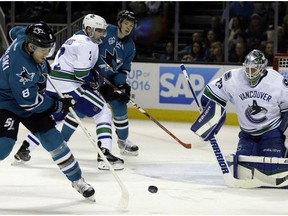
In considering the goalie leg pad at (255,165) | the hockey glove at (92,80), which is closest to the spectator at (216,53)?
the hockey glove at (92,80)

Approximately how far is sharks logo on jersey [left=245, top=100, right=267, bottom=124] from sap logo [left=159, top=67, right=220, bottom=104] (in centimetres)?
355

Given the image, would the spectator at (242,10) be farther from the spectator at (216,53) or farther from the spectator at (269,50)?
the spectator at (269,50)

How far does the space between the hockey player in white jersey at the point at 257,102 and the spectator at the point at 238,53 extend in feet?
12.2

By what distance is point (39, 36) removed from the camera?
434cm

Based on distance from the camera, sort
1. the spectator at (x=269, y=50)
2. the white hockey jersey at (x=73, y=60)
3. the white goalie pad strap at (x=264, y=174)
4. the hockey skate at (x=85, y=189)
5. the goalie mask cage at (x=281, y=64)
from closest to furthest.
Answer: the hockey skate at (x=85, y=189), the white goalie pad strap at (x=264, y=174), the white hockey jersey at (x=73, y=60), the goalie mask cage at (x=281, y=64), the spectator at (x=269, y=50)

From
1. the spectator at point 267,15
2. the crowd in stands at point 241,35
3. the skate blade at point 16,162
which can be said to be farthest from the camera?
the spectator at point 267,15

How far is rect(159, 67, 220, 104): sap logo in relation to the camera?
8828 mm

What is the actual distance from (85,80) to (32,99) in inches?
64.5

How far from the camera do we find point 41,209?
4.41 meters

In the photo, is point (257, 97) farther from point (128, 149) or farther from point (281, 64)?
point (128, 149)

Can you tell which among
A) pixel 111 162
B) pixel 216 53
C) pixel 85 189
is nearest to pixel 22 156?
pixel 111 162

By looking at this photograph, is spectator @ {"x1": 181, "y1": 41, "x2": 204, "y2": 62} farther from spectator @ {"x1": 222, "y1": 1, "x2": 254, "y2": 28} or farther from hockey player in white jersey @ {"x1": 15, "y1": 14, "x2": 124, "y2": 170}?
hockey player in white jersey @ {"x1": 15, "y1": 14, "x2": 124, "y2": 170}

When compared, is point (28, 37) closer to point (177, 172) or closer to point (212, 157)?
point (177, 172)

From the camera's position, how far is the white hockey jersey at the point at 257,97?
17.0 feet
